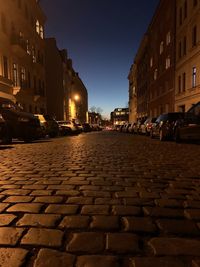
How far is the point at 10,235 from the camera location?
2416 millimetres

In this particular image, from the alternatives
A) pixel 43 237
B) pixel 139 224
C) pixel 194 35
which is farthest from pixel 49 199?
pixel 194 35

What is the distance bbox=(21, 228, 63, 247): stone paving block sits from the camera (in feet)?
7.43

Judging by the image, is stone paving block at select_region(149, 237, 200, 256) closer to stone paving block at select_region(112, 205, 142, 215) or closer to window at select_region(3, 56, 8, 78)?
stone paving block at select_region(112, 205, 142, 215)

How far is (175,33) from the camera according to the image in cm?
3088

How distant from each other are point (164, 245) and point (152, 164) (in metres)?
4.35

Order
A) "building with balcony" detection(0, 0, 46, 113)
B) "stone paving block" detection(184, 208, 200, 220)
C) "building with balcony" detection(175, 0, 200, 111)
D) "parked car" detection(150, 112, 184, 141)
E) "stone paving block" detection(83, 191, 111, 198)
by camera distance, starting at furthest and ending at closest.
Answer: "building with balcony" detection(0, 0, 46, 113) < "building with balcony" detection(175, 0, 200, 111) < "parked car" detection(150, 112, 184, 141) < "stone paving block" detection(83, 191, 111, 198) < "stone paving block" detection(184, 208, 200, 220)

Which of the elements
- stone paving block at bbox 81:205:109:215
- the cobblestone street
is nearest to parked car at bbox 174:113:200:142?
the cobblestone street

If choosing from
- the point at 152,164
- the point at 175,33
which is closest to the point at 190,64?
the point at 175,33

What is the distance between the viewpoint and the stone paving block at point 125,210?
9.86 feet

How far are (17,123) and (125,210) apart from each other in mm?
11823

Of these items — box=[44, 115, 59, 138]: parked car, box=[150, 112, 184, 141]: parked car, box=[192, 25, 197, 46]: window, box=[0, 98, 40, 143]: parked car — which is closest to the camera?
box=[0, 98, 40, 143]: parked car

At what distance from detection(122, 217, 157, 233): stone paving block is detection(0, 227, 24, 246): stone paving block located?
98cm

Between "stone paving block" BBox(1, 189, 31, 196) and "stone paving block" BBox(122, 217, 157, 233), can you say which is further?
"stone paving block" BBox(1, 189, 31, 196)

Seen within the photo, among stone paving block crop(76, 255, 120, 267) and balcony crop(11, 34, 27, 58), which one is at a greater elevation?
balcony crop(11, 34, 27, 58)
